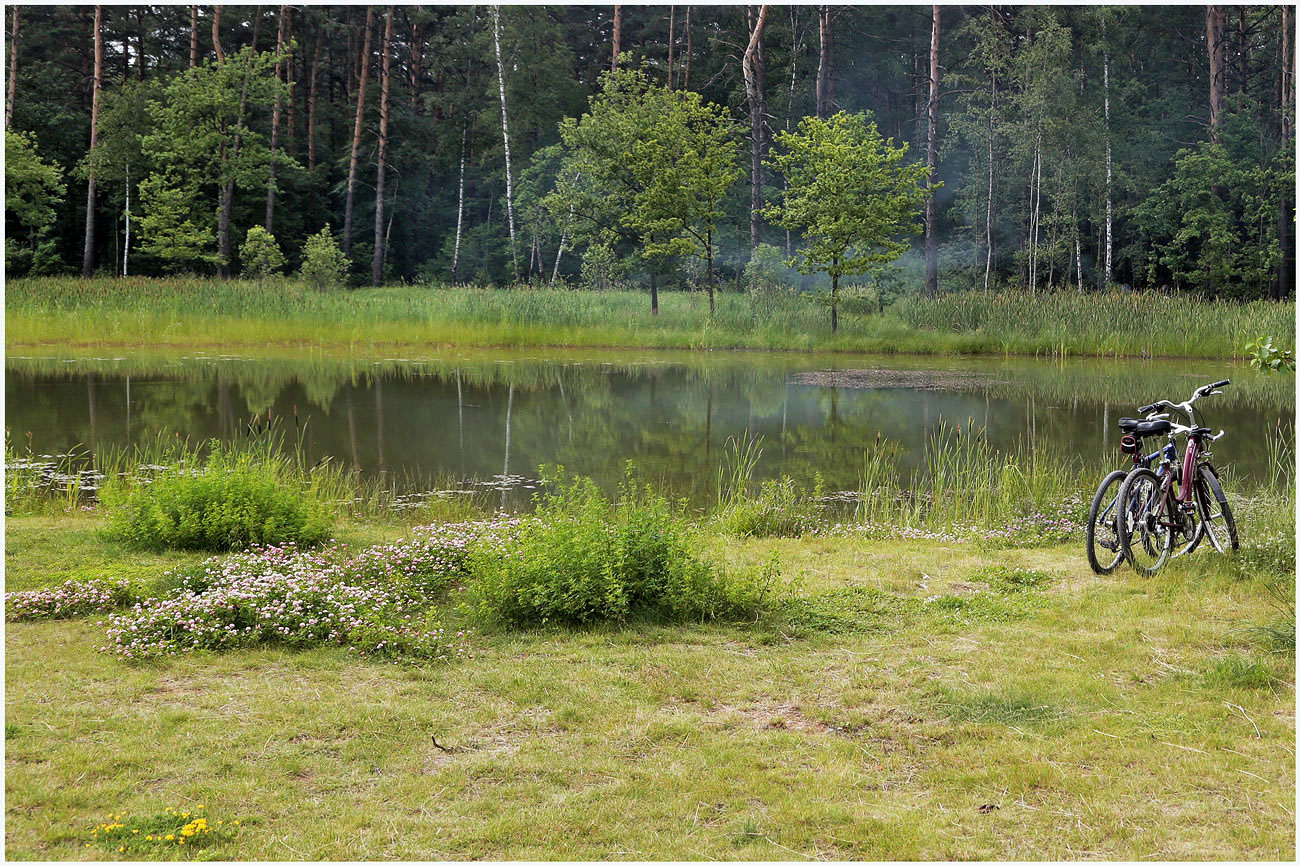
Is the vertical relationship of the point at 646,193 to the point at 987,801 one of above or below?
above

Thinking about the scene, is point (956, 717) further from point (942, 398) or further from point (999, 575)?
point (942, 398)

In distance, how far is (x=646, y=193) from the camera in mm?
29422

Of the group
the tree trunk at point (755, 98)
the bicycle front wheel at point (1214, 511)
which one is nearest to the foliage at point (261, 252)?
the tree trunk at point (755, 98)

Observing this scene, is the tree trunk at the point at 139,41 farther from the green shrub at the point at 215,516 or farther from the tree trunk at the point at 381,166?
the green shrub at the point at 215,516

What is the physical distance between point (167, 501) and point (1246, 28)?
145ft

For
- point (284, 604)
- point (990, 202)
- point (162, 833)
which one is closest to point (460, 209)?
point (990, 202)

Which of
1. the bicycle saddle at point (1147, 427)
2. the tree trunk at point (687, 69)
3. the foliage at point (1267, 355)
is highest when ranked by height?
the tree trunk at point (687, 69)

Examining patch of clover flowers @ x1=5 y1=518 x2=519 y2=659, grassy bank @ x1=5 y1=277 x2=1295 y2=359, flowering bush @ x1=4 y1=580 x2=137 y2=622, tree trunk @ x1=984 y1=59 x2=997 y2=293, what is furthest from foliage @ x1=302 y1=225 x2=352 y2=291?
flowering bush @ x1=4 y1=580 x2=137 y2=622

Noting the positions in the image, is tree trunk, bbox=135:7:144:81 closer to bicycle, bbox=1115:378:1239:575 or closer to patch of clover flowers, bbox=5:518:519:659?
patch of clover flowers, bbox=5:518:519:659

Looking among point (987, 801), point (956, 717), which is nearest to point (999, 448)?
point (956, 717)

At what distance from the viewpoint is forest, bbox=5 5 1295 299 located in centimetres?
3103

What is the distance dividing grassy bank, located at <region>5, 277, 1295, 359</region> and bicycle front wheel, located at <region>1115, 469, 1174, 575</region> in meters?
20.0

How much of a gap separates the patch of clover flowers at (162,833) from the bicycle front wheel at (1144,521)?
193 inches

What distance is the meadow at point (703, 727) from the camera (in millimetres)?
3154
